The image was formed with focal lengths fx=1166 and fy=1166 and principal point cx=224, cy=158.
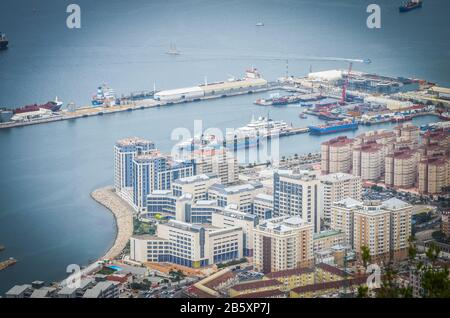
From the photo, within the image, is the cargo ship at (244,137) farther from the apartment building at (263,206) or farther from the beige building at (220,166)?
the apartment building at (263,206)

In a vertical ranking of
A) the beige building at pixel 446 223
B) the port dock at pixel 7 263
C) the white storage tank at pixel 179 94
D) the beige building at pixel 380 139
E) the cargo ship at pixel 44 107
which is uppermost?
the white storage tank at pixel 179 94

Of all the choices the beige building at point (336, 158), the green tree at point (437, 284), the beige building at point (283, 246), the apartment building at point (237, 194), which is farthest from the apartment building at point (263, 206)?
the green tree at point (437, 284)

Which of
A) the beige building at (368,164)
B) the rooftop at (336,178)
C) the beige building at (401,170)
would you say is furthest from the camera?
the beige building at (368,164)

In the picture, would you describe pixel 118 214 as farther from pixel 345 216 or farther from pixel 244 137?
pixel 244 137

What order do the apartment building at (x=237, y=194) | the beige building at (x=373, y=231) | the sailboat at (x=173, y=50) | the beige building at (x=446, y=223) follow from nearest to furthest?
the beige building at (x=373, y=231) < the beige building at (x=446, y=223) < the apartment building at (x=237, y=194) < the sailboat at (x=173, y=50)
